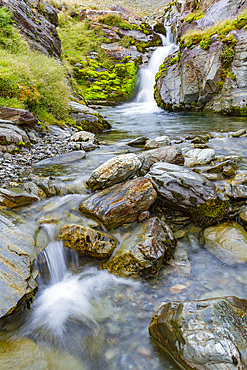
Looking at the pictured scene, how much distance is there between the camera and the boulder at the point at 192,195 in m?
3.74

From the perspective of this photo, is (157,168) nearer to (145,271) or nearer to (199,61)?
(145,271)

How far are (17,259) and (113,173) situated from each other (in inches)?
89.8

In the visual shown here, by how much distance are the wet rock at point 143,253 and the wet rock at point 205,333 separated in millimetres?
862

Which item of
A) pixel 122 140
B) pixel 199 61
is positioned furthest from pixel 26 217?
pixel 199 61

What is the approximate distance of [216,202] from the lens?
379cm

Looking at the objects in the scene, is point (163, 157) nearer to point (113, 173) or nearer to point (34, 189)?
point (113, 173)

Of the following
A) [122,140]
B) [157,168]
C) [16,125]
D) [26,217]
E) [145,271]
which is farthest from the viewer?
[122,140]

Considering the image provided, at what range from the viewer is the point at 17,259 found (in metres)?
2.73

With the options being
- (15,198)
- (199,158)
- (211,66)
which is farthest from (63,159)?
(211,66)

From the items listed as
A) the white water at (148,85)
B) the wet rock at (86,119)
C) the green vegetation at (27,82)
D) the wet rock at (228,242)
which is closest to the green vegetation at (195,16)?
the white water at (148,85)

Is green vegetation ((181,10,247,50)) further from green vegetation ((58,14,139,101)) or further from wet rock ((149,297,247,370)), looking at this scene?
wet rock ((149,297,247,370))

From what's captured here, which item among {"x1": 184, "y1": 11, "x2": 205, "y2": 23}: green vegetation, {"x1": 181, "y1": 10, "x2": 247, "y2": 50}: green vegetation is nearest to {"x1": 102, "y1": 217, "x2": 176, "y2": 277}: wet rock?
{"x1": 181, "y1": 10, "x2": 247, "y2": 50}: green vegetation

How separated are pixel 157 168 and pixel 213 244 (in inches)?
72.0

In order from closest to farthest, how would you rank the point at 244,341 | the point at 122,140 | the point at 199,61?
the point at 244,341 < the point at 122,140 < the point at 199,61
